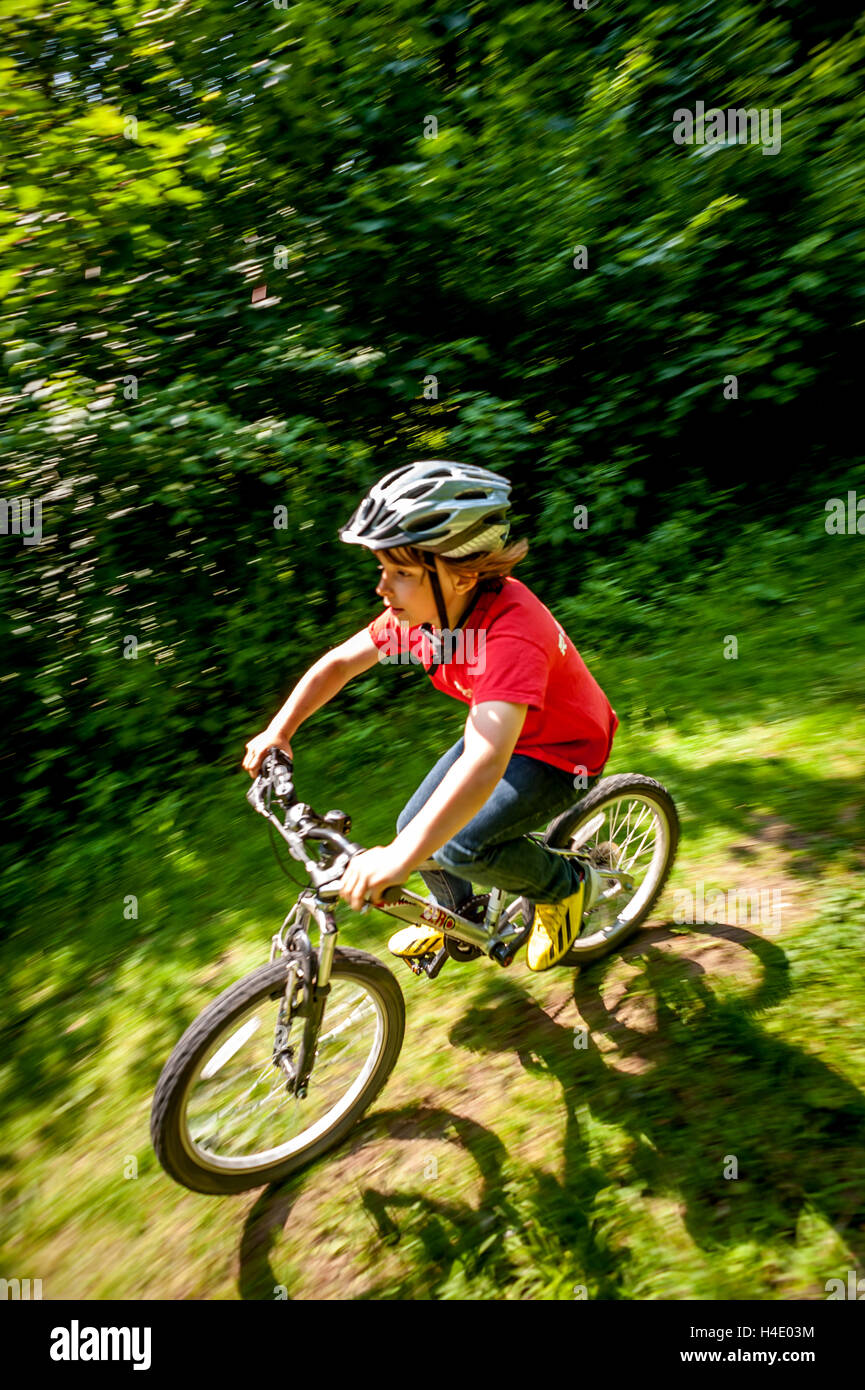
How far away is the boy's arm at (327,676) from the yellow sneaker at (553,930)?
105cm

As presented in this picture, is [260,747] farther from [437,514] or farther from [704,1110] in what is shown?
[704,1110]

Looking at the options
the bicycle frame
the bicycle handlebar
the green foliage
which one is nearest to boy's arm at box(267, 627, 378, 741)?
the bicycle handlebar

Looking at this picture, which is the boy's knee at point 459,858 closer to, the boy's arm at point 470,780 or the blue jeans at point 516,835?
the blue jeans at point 516,835

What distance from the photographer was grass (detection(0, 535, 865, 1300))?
2.47 m

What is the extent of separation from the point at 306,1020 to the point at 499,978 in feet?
3.72

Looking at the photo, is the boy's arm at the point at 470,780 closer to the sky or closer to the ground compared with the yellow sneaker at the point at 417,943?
closer to the sky

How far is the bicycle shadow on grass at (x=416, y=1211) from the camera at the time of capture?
252cm

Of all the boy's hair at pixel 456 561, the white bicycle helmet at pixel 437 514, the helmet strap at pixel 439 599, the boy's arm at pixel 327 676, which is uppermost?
the white bicycle helmet at pixel 437 514

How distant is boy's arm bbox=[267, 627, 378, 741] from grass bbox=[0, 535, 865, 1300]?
141 cm

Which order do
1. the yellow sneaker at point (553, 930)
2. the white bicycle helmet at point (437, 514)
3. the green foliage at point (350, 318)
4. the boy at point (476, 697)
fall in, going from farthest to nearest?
the green foliage at point (350, 318), the yellow sneaker at point (553, 930), the white bicycle helmet at point (437, 514), the boy at point (476, 697)

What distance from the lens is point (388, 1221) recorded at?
2670 mm

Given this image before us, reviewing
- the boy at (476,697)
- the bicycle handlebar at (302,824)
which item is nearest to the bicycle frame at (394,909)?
the bicycle handlebar at (302,824)

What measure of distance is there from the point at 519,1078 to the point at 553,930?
565mm
